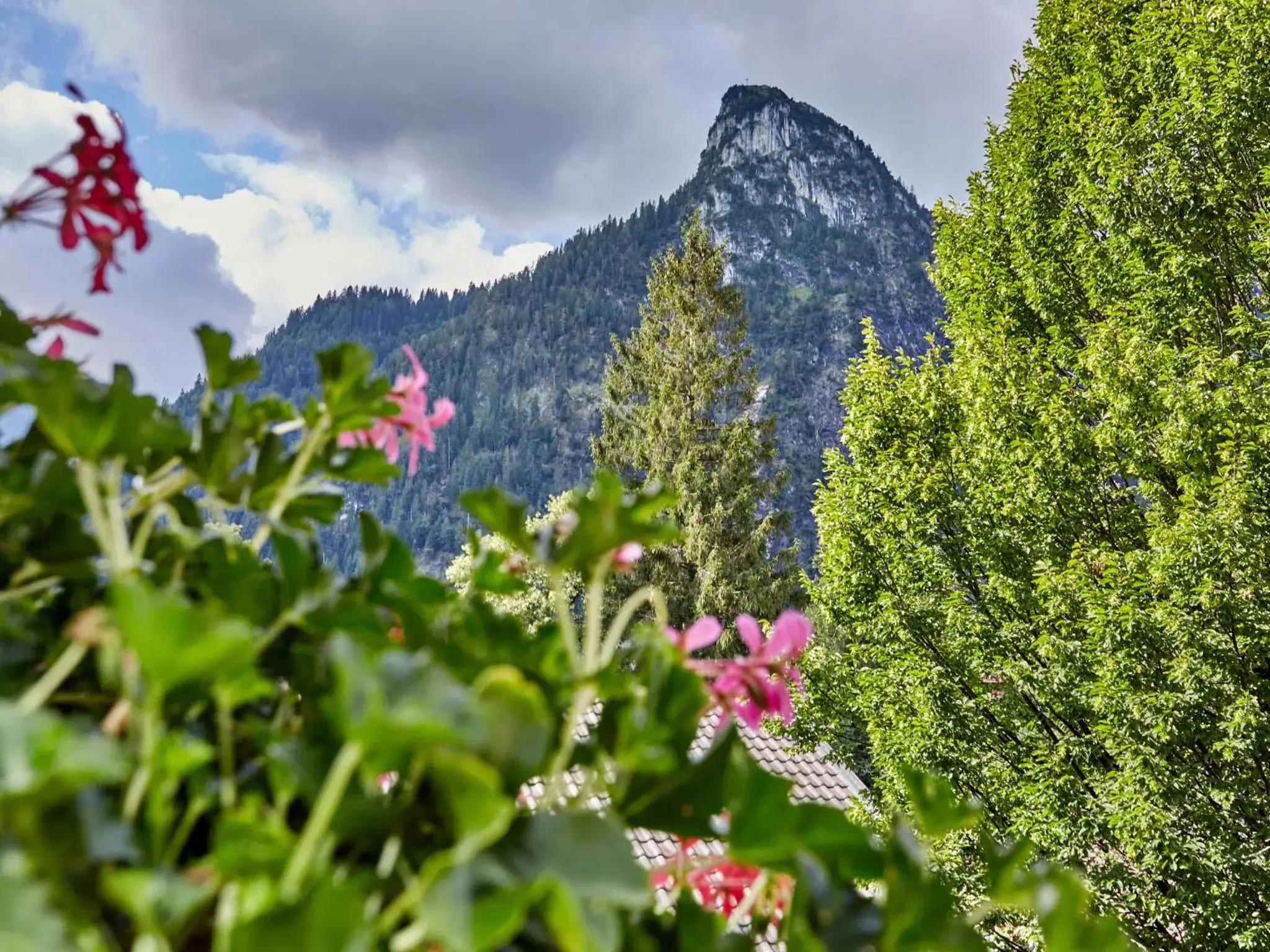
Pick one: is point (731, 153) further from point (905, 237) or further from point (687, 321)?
point (687, 321)

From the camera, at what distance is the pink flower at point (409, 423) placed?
0.87 m

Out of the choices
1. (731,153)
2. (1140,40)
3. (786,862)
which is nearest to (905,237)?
(731,153)

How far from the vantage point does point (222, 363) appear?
66 cm

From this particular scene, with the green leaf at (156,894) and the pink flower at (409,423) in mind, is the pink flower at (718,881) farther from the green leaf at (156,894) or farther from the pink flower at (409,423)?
the pink flower at (409,423)

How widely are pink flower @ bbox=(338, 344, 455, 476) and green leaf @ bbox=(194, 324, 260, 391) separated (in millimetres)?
167

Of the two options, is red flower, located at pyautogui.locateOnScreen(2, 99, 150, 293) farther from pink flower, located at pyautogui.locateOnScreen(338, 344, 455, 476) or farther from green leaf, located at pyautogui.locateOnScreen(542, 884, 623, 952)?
green leaf, located at pyautogui.locateOnScreen(542, 884, 623, 952)

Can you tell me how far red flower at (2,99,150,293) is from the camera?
0.75 metres

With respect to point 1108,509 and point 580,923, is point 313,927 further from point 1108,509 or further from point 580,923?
point 1108,509

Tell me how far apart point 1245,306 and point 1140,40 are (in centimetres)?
211

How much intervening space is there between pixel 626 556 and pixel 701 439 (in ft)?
64.5

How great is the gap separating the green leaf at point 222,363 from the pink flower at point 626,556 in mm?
337

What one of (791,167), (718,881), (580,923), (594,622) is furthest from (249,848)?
(791,167)

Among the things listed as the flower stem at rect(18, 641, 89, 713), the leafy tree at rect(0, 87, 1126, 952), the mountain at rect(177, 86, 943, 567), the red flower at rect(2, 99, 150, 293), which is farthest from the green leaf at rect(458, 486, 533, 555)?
the mountain at rect(177, 86, 943, 567)

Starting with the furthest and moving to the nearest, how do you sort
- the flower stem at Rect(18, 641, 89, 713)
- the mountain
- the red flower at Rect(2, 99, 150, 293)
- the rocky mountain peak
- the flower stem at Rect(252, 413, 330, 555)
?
the rocky mountain peak, the mountain, the red flower at Rect(2, 99, 150, 293), the flower stem at Rect(252, 413, 330, 555), the flower stem at Rect(18, 641, 89, 713)
